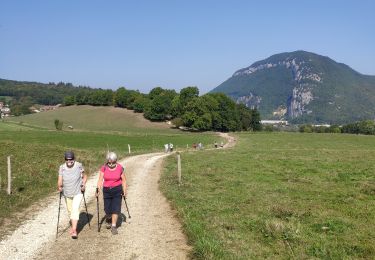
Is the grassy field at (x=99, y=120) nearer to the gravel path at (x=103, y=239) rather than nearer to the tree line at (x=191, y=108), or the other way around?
the tree line at (x=191, y=108)

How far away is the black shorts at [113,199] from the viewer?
1362 centimetres

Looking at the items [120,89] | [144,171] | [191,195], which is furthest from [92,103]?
[191,195]

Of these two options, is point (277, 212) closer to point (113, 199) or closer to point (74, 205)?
point (113, 199)

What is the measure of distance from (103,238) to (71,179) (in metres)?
1.95

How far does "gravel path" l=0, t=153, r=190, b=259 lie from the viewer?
1132 centimetres

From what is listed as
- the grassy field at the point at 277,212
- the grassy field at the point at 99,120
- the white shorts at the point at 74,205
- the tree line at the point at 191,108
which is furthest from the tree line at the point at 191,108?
the white shorts at the point at 74,205

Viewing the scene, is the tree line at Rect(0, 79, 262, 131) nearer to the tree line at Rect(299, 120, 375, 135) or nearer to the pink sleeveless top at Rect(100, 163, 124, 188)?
the tree line at Rect(299, 120, 375, 135)

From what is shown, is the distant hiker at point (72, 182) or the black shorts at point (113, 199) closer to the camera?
the distant hiker at point (72, 182)

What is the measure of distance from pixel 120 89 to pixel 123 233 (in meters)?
154

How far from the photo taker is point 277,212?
1580 cm

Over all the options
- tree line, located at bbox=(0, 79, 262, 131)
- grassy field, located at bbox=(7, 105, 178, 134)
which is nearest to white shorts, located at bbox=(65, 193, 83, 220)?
tree line, located at bbox=(0, 79, 262, 131)

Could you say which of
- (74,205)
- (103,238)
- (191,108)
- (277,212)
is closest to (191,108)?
(191,108)

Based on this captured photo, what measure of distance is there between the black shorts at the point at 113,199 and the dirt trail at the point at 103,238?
2.12 ft

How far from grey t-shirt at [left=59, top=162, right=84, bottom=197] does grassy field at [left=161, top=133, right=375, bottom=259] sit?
3489 mm
